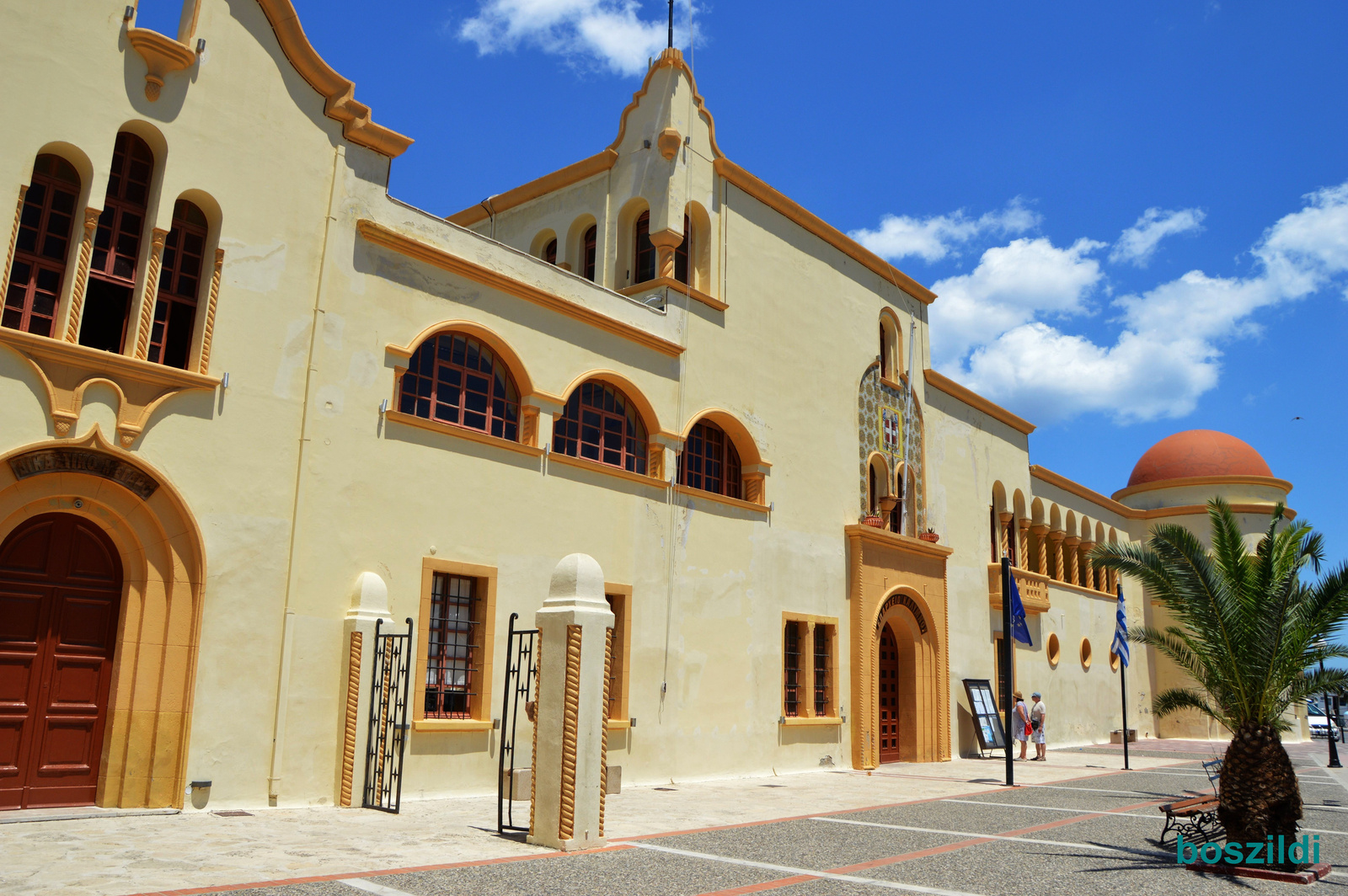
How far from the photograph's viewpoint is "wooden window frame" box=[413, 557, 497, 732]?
518 inches

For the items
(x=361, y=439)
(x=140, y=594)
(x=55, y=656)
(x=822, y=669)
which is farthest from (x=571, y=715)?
(x=822, y=669)

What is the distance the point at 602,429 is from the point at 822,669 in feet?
23.8

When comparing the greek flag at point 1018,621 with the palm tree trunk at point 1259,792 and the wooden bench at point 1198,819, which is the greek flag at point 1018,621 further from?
the palm tree trunk at point 1259,792

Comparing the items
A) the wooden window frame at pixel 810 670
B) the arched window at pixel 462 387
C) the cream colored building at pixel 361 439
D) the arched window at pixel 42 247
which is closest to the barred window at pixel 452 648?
the cream colored building at pixel 361 439

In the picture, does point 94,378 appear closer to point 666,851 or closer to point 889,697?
point 666,851

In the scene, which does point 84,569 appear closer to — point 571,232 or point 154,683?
point 154,683

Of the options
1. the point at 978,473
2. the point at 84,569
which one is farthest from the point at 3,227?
the point at 978,473

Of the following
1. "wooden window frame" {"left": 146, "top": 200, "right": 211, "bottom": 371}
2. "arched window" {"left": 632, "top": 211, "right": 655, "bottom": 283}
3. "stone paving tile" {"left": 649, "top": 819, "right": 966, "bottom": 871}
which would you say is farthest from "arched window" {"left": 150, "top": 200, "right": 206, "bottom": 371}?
A: "arched window" {"left": 632, "top": 211, "right": 655, "bottom": 283}

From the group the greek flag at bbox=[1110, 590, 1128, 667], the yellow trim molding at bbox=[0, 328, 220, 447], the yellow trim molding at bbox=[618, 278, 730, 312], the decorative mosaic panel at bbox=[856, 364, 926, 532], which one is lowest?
the greek flag at bbox=[1110, 590, 1128, 667]

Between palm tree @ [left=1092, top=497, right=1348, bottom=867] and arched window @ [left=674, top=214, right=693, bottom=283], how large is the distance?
34.2ft

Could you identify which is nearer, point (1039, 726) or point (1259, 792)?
point (1259, 792)

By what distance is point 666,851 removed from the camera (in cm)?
964

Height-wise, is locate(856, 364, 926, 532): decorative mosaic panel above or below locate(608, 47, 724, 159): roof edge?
below

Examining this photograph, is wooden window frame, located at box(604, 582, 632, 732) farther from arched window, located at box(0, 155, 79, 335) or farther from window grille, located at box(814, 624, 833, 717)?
→ arched window, located at box(0, 155, 79, 335)
